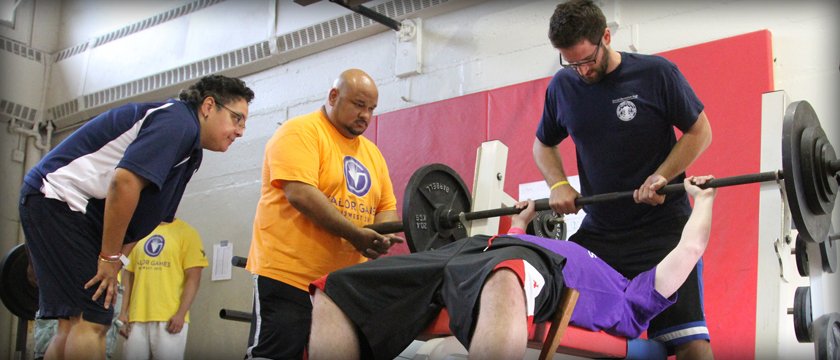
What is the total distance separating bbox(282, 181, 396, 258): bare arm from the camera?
7.18 ft

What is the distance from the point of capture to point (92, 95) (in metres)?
5.79

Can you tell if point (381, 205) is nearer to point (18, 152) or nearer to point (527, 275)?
point (527, 275)

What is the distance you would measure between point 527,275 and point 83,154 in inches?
56.0

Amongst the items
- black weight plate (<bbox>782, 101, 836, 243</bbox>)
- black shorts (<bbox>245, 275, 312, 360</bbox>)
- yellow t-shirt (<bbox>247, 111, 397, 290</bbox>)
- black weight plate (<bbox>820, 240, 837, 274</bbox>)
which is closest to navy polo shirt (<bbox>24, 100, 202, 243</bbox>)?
yellow t-shirt (<bbox>247, 111, 397, 290</bbox>)

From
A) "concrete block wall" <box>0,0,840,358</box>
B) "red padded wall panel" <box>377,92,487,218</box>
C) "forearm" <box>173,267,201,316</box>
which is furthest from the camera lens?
"forearm" <box>173,267,201,316</box>

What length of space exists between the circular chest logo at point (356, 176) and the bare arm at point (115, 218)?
2.54 feet

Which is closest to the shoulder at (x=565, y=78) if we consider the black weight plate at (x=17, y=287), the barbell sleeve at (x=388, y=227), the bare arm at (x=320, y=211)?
the barbell sleeve at (x=388, y=227)

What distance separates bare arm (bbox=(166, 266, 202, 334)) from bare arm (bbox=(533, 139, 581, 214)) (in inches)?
110

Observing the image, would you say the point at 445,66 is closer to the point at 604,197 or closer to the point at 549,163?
the point at 549,163

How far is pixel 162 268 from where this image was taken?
4.25 meters

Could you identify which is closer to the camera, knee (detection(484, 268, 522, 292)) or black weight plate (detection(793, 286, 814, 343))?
knee (detection(484, 268, 522, 292))

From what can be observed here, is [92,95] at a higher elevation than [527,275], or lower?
higher

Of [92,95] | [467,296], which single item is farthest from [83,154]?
[92,95]

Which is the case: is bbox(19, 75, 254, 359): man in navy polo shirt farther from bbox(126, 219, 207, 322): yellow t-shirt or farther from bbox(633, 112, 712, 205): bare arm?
bbox(126, 219, 207, 322): yellow t-shirt
